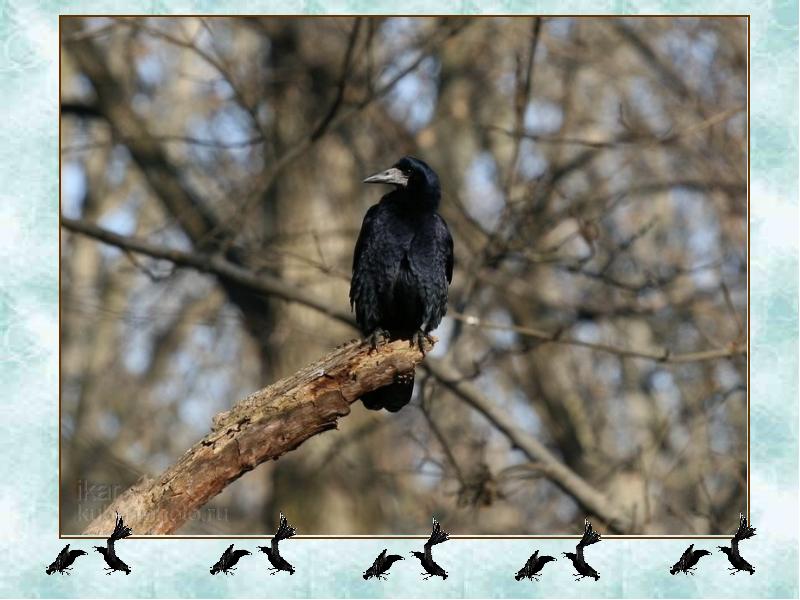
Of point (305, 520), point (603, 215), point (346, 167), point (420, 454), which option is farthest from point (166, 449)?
point (603, 215)

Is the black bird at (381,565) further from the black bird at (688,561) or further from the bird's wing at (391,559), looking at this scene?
the black bird at (688,561)

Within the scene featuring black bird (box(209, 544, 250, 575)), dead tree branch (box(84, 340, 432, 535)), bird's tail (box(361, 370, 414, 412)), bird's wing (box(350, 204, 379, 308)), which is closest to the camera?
dead tree branch (box(84, 340, 432, 535))

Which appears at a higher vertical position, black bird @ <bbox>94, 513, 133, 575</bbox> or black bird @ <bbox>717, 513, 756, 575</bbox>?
black bird @ <bbox>717, 513, 756, 575</bbox>

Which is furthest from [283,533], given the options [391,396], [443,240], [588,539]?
[443,240]

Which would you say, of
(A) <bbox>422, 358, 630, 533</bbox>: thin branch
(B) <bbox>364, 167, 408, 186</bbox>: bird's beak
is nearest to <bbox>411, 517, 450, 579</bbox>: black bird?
(B) <bbox>364, 167, 408, 186</bbox>: bird's beak

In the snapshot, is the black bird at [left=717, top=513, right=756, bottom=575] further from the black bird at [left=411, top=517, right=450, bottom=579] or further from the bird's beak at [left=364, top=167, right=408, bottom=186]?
the bird's beak at [left=364, top=167, right=408, bottom=186]

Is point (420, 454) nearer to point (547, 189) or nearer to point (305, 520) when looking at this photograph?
point (305, 520)

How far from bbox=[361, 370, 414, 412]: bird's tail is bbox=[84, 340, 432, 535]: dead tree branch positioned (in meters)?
0.81

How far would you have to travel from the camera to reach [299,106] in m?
9.54

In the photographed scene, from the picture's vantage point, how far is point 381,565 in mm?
5242

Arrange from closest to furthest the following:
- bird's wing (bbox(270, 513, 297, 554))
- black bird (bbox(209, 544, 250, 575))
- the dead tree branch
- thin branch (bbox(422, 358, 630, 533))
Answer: the dead tree branch, bird's wing (bbox(270, 513, 297, 554)), black bird (bbox(209, 544, 250, 575)), thin branch (bbox(422, 358, 630, 533))

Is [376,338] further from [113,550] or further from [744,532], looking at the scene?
[744,532]

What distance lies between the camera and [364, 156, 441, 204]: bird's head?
5.82 m

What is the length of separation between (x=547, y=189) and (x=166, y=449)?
4006mm
